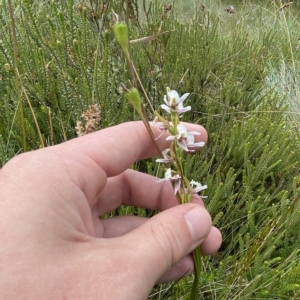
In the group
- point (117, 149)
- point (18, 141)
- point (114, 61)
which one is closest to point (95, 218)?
point (117, 149)

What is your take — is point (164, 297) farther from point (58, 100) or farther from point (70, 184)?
point (58, 100)

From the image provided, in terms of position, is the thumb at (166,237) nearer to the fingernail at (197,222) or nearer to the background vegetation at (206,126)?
the fingernail at (197,222)

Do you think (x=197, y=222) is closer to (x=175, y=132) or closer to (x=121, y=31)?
(x=175, y=132)

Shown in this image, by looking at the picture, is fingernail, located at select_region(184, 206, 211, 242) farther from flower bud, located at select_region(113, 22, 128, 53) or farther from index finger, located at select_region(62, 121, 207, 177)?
flower bud, located at select_region(113, 22, 128, 53)

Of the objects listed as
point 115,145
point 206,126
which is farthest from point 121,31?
point 206,126

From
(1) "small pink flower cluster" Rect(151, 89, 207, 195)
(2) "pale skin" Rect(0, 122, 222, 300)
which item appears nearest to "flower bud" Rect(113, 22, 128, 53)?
(1) "small pink flower cluster" Rect(151, 89, 207, 195)

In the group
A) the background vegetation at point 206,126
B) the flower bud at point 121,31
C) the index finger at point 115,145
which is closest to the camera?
the flower bud at point 121,31

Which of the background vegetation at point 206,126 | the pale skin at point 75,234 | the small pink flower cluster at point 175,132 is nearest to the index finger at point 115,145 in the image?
the pale skin at point 75,234
